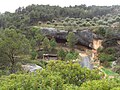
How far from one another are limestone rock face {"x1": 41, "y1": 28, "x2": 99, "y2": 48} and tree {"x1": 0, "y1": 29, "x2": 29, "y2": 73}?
50.1ft

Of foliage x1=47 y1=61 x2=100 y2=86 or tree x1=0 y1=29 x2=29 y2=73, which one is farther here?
tree x1=0 y1=29 x2=29 y2=73

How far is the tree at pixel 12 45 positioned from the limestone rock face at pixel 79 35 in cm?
1527

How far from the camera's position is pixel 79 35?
42.9 m

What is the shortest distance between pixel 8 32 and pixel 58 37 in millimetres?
18037

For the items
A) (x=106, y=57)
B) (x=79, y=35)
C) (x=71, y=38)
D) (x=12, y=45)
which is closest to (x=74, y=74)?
(x=12, y=45)

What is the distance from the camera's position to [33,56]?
35.2m

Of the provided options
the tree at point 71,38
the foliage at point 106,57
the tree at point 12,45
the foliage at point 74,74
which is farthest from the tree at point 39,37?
the foliage at point 74,74

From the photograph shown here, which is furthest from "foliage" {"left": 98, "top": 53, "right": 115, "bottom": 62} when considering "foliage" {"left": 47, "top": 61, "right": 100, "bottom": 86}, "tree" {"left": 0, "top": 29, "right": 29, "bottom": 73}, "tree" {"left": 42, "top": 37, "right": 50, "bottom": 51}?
"foliage" {"left": 47, "top": 61, "right": 100, "bottom": 86}

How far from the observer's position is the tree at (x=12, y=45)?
88.9ft

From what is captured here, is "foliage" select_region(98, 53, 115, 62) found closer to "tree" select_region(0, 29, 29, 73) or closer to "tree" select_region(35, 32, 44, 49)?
"tree" select_region(35, 32, 44, 49)

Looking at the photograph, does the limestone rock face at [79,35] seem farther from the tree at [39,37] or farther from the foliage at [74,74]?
the foliage at [74,74]

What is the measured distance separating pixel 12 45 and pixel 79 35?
1762cm

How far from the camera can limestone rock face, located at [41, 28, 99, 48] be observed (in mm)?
41594

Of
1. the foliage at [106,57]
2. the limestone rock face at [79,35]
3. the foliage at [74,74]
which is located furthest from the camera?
the limestone rock face at [79,35]
